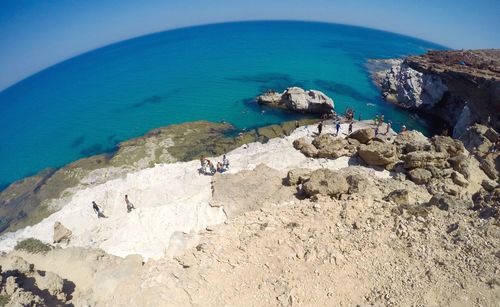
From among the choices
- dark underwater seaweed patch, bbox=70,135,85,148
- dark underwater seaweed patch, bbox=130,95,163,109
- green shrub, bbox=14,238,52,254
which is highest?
green shrub, bbox=14,238,52,254

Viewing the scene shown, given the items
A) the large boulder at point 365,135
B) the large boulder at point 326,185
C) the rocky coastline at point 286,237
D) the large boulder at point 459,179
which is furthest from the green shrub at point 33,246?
the large boulder at point 459,179

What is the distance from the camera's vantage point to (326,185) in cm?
1619

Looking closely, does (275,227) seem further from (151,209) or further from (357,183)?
(151,209)

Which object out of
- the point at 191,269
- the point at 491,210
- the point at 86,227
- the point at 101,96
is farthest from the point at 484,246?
the point at 101,96

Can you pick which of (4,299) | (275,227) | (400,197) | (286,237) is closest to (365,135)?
(400,197)

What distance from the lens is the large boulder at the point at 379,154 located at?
62.6 ft

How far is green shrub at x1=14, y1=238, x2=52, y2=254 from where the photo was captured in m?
15.1

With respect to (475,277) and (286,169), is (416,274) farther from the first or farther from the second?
(286,169)

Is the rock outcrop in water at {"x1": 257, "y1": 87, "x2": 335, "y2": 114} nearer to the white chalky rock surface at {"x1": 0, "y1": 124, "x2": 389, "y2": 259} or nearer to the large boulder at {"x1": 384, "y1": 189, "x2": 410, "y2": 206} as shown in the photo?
the white chalky rock surface at {"x1": 0, "y1": 124, "x2": 389, "y2": 259}

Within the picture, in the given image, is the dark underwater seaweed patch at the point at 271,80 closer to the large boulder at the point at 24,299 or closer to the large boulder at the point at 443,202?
the large boulder at the point at 443,202

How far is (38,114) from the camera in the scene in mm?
53188

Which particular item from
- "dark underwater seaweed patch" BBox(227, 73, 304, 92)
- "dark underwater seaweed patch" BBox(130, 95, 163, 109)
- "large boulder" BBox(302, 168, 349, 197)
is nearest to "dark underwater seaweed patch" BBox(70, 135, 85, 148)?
"dark underwater seaweed patch" BBox(130, 95, 163, 109)

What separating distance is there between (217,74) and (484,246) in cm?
5820

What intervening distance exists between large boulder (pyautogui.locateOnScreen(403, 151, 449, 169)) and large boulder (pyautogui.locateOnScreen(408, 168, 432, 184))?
1.76 feet
